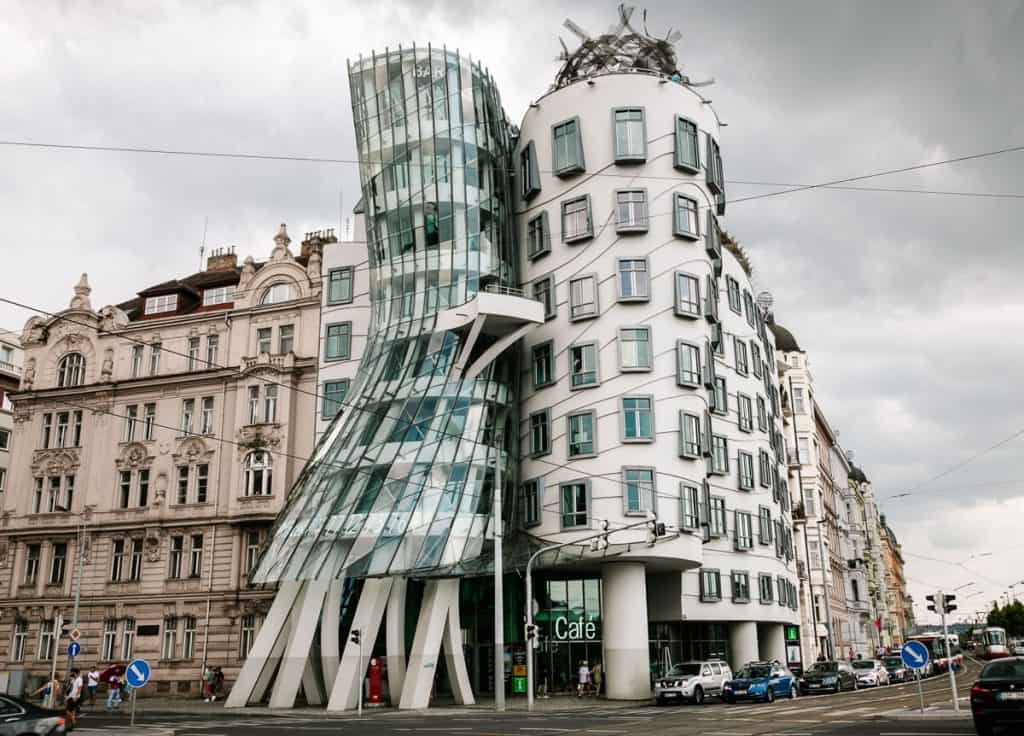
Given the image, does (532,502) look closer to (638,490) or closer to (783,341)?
(638,490)

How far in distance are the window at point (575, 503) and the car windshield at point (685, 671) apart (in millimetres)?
7458

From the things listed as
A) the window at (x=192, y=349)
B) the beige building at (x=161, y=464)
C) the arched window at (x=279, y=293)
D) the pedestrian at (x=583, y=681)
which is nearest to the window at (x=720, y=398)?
the pedestrian at (x=583, y=681)

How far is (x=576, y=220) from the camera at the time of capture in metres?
47.6

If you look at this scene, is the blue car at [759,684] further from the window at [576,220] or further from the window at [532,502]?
the window at [576,220]

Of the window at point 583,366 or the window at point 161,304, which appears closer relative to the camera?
the window at point 583,366

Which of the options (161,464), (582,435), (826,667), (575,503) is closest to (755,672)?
(826,667)

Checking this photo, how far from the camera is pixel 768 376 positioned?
66125 mm

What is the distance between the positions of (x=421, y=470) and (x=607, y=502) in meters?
8.28

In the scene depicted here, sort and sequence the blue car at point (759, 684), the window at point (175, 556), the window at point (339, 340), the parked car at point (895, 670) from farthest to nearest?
1. the parked car at point (895, 670)
2. the window at point (175, 556)
3. the window at point (339, 340)
4. the blue car at point (759, 684)

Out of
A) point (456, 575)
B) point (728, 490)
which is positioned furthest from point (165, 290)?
point (728, 490)

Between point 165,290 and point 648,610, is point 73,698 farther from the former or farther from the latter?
point 165,290

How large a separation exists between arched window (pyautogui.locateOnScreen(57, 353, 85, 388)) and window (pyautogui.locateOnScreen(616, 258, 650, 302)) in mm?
33786

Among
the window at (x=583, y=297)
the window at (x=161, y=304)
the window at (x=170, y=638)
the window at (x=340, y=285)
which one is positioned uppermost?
the window at (x=161, y=304)

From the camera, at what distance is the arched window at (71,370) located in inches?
2320
